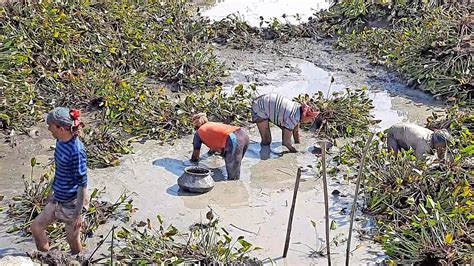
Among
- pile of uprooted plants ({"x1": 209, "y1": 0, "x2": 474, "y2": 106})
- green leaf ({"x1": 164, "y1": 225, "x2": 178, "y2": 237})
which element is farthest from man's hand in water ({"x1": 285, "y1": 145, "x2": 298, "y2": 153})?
pile of uprooted plants ({"x1": 209, "y1": 0, "x2": 474, "y2": 106})

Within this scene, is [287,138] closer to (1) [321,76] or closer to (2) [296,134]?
(2) [296,134]

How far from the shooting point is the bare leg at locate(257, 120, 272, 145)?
7.98 meters

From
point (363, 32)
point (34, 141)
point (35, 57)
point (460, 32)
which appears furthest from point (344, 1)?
point (34, 141)

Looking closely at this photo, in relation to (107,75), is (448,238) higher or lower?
lower

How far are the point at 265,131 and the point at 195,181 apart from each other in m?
1.59

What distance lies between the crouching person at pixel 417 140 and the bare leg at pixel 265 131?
Answer: 1413 mm

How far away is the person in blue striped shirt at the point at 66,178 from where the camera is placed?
5027 mm

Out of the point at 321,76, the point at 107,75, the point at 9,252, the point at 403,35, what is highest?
the point at 403,35

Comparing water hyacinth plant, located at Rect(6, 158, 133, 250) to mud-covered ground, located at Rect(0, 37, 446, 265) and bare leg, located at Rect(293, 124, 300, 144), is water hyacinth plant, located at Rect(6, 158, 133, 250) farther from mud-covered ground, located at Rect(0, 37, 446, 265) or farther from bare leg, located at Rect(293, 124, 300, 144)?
bare leg, located at Rect(293, 124, 300, 144)

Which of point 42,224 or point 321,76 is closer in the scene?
point 42,224

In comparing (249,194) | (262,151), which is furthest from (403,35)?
(249,194)

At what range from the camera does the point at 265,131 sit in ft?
26.4

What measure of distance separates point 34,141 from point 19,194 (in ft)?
4.67

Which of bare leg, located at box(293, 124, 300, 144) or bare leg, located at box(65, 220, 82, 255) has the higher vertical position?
bare leg, located at box(293, 124, 300, 144)
